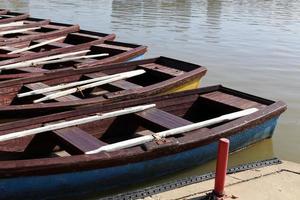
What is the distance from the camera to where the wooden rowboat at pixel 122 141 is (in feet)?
16.5

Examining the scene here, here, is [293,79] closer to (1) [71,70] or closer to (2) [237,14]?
(1) [71,70]

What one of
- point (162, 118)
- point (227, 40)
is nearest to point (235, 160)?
point (162, 118)

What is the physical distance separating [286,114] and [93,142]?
5.25 metres

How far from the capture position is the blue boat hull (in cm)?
495

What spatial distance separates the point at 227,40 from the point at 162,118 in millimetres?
13095

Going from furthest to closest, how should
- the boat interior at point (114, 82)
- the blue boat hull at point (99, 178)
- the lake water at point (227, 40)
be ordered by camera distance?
the lake water at point (227, 40), the boat interior at point (114, 82), the blue boat hull at point (99, 178)

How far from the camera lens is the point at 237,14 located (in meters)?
30.5

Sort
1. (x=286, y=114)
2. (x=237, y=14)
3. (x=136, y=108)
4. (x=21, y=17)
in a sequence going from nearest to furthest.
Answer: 1. (x=136, y=108)
2. (x=286, y=114)
3. (x=21, y=17)
4. (x=237, y=14)

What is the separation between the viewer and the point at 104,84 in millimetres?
8461

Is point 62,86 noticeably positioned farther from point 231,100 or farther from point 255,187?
point 255,187

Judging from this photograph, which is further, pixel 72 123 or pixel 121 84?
pixel 121 84

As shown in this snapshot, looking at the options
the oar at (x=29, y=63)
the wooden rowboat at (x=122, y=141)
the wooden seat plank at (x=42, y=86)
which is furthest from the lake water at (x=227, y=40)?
the oar at (x=29, y=63)

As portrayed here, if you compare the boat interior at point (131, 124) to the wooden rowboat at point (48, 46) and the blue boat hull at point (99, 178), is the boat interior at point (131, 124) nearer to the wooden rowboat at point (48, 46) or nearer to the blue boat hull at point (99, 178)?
the blue boat hull at point (99, 178)

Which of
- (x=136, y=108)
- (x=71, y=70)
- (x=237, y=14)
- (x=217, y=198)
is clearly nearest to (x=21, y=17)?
A: (x=71, y=70)
